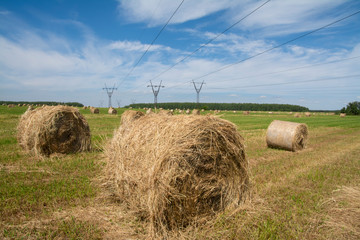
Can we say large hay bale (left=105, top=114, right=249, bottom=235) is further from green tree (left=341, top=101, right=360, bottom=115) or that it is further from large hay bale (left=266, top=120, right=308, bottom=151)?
A: green tree (left=341, top=101, right=360, bottom=115)

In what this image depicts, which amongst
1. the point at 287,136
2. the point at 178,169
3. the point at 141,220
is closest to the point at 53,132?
the point at 141,220

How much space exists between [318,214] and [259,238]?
1703 millimetres

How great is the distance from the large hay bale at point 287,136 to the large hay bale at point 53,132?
354 inches

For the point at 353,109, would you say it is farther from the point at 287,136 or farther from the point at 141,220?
the point at 141,220

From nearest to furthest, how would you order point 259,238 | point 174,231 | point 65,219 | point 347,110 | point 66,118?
point 259,238
point 174,231
point 65,219
point 66,118
point 347,110

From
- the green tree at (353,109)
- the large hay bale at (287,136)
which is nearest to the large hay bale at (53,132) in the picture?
the large hay bale at (287,136)

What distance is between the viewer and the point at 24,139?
891cm

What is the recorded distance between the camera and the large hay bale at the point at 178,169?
13.0 feet

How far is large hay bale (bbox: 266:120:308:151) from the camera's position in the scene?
11401 millimetres

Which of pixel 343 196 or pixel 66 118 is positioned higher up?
pixel 66 118

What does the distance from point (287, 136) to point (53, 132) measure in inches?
412

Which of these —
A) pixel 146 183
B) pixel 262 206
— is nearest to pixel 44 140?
pixel 146 183

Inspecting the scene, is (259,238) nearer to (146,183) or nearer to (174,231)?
(174,231)

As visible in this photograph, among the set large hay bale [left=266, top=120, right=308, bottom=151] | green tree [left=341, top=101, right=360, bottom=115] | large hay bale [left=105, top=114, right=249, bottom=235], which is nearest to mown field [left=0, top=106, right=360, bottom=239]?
large hay bale [left=105, top=114, right=249, bottom=235]
